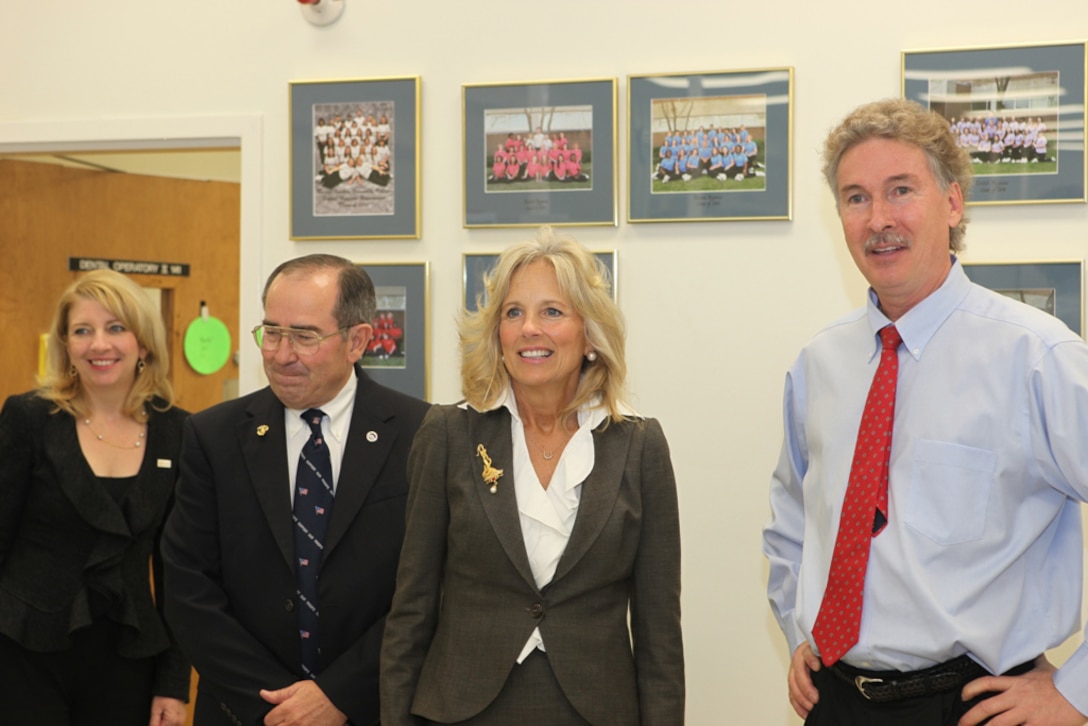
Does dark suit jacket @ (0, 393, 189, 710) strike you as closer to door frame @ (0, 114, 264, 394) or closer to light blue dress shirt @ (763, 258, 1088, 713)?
door frame @ (0, 114, 264, 394)

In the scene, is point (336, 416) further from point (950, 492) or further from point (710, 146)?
point (710, 146)

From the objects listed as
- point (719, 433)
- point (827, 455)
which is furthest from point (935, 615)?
point (719, 433)

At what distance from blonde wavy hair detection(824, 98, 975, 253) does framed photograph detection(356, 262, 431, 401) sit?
175 cm

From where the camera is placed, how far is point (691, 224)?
3.39m

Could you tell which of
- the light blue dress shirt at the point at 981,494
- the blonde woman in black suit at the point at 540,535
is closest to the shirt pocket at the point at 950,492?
the light blue dress shirt at the point at 981,494

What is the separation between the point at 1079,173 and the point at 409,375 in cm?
202

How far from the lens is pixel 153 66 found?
12.3 feet

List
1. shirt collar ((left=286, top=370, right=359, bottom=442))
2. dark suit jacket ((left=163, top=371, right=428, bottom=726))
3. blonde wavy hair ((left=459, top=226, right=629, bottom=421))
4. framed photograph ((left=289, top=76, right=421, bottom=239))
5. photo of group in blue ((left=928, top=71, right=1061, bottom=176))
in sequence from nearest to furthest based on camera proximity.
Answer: blonde wavy hair ((left=459, top=226, right=629, bottom=421)) < dark suit jacket ((left=163, top=371, right=428, bottom=726)) < shirt collar ((left=286, top=370, right=359, bottom=442)) < photo of group in blue ((left=928, top=71, right=1061, bottom=176)) < framed photograph ((left=289, top=76, right=421, bottom=239))

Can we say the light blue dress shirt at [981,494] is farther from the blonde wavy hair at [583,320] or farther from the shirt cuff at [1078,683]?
the blonde wavy hair at [583,320]

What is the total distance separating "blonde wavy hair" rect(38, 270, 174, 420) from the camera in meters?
3.08

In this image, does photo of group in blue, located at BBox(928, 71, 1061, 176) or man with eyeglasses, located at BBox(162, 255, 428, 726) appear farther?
photo of group in blue, located at BBox(928, 71, 1061, 176)

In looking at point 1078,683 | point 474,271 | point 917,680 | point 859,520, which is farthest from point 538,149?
point 1078,683

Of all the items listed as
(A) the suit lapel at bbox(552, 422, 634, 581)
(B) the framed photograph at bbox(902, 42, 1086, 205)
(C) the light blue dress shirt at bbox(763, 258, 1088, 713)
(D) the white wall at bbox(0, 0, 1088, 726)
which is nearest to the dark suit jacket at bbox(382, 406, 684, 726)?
(A) the suit lapel at bbox(552, 422, 634, 581)

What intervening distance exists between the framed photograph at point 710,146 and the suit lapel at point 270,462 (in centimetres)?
137
